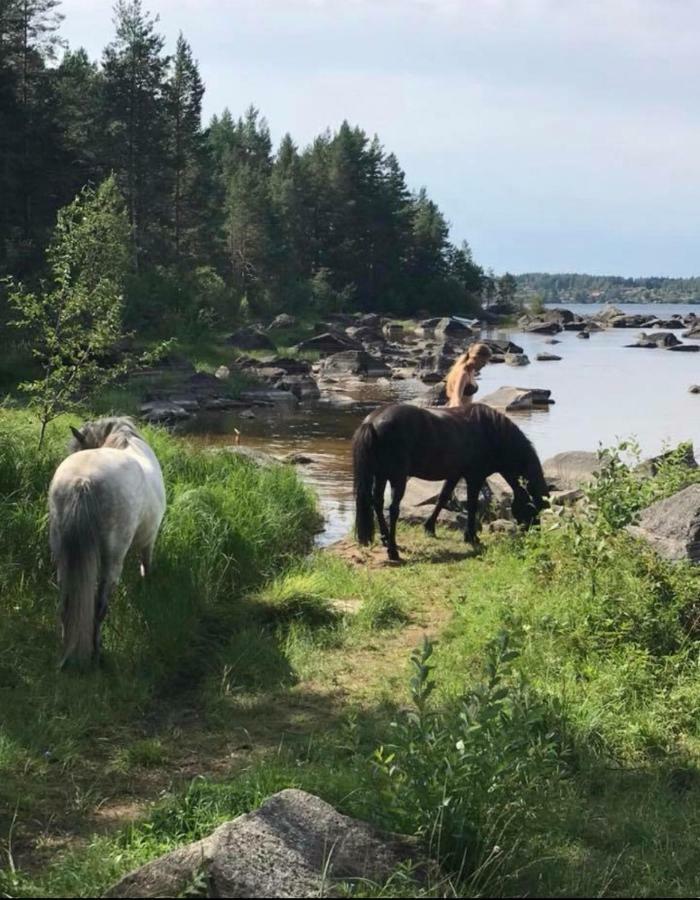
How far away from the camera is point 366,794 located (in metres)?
3.56

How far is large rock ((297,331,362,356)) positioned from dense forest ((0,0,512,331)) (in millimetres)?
5338

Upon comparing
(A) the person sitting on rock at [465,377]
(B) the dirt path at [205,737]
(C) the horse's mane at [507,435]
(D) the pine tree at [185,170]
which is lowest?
(B) the dirt path at [205,737]

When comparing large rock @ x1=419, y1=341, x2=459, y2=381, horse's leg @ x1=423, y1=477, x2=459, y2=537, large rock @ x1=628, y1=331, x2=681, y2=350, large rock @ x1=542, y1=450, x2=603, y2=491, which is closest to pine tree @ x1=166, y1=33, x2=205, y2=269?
large rock @ x1=419, y1=341, x2=459, y2=381

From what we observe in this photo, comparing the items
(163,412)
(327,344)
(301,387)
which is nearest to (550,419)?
(301,387)

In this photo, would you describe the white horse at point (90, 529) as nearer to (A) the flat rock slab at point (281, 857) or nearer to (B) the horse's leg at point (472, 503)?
(A) the flat rock slab at point (281, 857)

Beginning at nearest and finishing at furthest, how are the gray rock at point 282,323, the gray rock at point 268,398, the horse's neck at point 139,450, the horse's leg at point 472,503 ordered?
the horse's neck at point 139,450 < the horse's leg at point 472,503 < the gray rock at point 268,398 < the gray rock at point 282,323

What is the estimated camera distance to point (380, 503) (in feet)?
31.7

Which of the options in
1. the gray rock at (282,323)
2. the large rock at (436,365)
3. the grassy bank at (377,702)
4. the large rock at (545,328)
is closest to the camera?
the grassy bank at (377,702)

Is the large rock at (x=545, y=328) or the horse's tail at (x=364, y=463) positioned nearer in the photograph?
the horse's tail at (x=364, y=463)

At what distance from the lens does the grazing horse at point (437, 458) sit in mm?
9469

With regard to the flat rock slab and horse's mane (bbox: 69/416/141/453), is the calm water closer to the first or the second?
horse's mane (bbox: 69/416/141/453)

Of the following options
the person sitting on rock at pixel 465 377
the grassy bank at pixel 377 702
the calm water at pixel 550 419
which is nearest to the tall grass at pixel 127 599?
the grassy bank at pixel 377 702

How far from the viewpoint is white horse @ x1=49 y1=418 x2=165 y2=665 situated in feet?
18.3

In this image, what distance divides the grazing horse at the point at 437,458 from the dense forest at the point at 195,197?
22.7 metres
